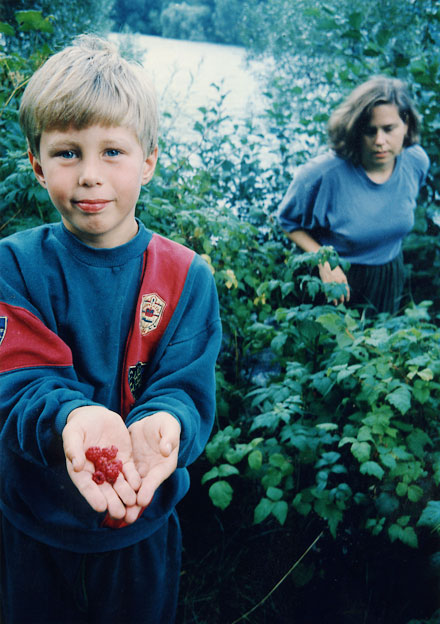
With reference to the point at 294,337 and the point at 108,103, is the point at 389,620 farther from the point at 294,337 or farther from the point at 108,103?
the point at 108,103

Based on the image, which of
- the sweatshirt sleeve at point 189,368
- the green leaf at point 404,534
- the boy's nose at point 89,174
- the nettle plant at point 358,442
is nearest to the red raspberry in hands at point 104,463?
the sweatshirt sleeve at point 189,368

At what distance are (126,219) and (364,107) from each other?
6.94ft

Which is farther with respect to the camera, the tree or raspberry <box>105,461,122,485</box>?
the tree

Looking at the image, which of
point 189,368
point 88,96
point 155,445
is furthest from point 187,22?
point 155,445

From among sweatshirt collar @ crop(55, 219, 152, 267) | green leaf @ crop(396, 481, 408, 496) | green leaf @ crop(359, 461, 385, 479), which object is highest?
sweatshirt collar @ crop(55, 219, 152, 267)

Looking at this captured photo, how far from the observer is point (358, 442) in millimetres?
1661

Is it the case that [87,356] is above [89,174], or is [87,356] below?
below

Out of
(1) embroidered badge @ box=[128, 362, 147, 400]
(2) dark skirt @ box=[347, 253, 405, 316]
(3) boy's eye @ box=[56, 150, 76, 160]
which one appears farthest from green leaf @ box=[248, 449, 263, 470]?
(2) dark skirt @ box=[347, 253, 405, 316]

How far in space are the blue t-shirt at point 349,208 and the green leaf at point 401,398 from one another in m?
1.38

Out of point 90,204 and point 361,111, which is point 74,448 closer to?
point 90,204

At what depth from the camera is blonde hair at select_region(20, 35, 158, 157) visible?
1065 mm

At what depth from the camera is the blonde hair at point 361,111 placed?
2869 mm

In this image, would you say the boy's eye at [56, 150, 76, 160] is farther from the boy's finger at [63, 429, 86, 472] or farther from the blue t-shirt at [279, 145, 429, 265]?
the blue t-shirt at [279, 145, 429, 265]

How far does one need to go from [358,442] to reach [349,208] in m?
1.55
